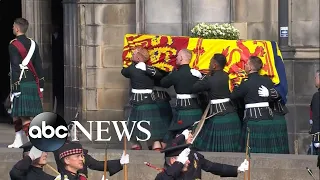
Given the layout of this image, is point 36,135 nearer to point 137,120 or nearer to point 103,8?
point 137,120

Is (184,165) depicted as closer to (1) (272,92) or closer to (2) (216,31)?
(1) (272,92)

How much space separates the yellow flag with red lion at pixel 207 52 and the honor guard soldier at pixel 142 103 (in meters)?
0.30

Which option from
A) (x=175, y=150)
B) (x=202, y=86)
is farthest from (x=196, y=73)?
(x=175, y=150)

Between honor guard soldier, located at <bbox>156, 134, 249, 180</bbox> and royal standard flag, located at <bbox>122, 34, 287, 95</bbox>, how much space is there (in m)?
3.97

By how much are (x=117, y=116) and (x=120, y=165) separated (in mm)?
6614

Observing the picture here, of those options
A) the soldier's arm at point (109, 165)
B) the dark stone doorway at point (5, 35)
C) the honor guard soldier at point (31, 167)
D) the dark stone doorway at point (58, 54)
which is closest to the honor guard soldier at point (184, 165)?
the soldier's arm at point (109, 165)

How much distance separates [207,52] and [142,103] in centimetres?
100

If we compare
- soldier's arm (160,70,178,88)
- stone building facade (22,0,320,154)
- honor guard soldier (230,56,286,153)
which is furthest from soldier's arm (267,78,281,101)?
stone building facade (22,0,320,154)

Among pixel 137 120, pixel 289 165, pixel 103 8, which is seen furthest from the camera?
pixel 103 8

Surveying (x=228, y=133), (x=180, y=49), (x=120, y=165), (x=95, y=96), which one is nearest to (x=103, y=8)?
(x=95, y=96)

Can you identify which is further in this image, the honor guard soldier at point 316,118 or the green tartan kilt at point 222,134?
the honor guard soldier at point 316,118

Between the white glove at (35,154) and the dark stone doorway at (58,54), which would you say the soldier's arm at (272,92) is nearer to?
the white glove at (35,154)

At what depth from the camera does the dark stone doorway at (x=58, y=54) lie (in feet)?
70.9

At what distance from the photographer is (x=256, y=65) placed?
55.4ft
